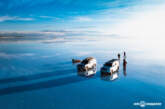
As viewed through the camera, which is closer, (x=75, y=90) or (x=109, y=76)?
(x=75, y=90)

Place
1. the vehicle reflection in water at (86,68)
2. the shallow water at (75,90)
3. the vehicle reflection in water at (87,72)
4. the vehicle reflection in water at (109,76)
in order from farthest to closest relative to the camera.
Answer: the vehicle reflection in water at (86,68)
the vehicle reflection in water at (87,72)
the vehicle reflection in water at (109,76)
the shallow water at (75,90)

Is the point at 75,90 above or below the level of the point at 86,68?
below

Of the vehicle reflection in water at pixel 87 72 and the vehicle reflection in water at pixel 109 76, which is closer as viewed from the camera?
the vehicle reflection in water at pixel 109 76

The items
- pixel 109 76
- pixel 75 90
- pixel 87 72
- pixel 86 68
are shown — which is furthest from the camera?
pixel 86 68

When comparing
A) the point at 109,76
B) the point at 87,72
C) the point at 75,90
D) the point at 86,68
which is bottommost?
the point at 75,90

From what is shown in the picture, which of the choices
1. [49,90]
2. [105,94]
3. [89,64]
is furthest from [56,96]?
Answer: [89,64]

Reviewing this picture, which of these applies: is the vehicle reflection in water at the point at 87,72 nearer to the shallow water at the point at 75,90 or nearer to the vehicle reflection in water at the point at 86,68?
the vehicle reflection in water at the point at 86,68

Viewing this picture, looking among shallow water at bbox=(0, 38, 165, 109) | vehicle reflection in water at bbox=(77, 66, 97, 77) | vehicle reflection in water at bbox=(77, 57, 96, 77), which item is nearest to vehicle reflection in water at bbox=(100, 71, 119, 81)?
shallow water at bbox=(0, 38, 165, 109)

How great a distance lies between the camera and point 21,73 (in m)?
23.2

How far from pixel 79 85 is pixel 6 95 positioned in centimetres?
873

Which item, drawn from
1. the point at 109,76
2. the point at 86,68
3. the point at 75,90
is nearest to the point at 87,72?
the point at 86,68

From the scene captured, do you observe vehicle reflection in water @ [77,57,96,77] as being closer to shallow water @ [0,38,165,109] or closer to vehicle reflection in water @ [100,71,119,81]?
shallow water @ [0,38,165,109]

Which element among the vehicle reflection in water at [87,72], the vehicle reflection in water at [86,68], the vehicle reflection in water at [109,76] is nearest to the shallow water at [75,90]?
the vehicle reflection in water at [109,76]

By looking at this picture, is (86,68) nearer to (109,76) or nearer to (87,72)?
(87,72)
